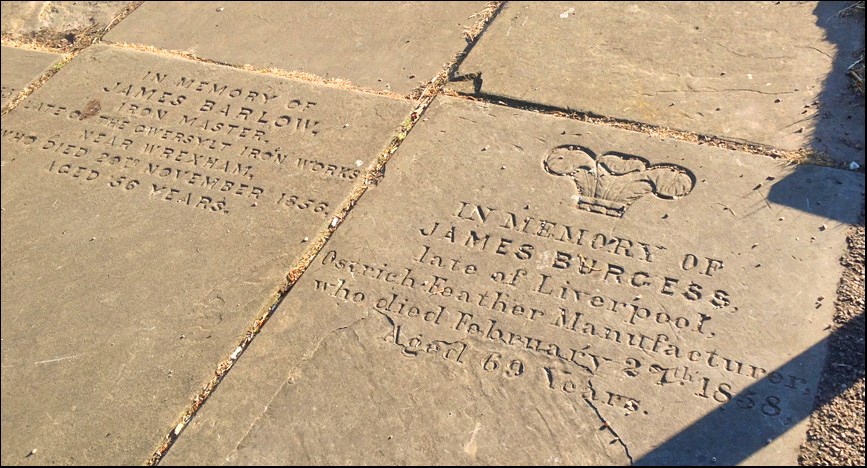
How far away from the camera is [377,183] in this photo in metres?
4.02

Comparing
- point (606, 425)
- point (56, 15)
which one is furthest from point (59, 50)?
point (606, 425)

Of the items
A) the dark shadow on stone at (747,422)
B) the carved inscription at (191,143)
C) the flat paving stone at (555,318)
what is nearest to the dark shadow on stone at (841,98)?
the flat paving stone at (555,318)

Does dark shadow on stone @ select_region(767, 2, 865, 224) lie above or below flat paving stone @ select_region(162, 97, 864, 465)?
above

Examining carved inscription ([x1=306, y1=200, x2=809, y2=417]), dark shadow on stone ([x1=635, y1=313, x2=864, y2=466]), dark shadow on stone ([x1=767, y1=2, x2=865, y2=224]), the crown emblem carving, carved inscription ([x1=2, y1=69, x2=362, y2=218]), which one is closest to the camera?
dark shadow on stone ([x1=635, y1=313, x2=864, y2=466])

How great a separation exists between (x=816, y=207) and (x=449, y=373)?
1826 mm

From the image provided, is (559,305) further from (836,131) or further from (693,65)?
(693,65)

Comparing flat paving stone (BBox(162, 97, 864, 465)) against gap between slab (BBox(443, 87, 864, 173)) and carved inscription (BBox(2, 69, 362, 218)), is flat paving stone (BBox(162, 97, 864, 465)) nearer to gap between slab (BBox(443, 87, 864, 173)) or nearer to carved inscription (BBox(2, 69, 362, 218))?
gap between slab (BBox(443, 87, 864, 173))

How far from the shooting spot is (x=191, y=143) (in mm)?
4371

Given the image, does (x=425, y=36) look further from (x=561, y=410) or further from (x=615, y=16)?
(x=561, y=410)

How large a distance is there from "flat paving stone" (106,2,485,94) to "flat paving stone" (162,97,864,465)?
96 centimetres

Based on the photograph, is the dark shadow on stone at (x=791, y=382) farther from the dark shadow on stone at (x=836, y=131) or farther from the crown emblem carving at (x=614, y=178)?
the crown emblem carving at (x=614, y=178)

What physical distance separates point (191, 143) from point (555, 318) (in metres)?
2.25

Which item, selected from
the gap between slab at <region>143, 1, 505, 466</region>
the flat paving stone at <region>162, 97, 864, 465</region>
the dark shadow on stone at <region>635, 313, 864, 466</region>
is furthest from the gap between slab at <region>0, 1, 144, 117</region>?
the dark shadow on stone at <region>635, 313, 864, 466</region>

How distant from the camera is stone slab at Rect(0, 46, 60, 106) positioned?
4.96 meters
